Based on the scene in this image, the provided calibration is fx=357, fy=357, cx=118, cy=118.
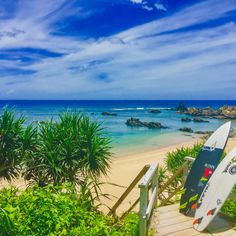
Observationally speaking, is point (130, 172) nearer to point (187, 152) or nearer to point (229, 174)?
point (187, 152)

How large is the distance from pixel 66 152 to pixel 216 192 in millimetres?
4538

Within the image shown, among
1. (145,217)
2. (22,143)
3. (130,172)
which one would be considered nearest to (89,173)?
(22,143)

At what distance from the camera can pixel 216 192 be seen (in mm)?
5828

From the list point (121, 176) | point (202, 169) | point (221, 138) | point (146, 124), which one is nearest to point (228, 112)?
point (146, 124)

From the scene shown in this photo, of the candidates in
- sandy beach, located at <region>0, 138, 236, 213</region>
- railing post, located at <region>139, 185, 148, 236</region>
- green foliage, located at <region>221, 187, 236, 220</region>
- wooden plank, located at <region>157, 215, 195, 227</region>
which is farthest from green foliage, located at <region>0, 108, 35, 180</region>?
green foliage, located at <region>221, 187, 236, 220</region>

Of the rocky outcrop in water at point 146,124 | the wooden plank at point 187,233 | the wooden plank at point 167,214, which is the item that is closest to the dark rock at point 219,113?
the rocky outcrop in water at point 146,124

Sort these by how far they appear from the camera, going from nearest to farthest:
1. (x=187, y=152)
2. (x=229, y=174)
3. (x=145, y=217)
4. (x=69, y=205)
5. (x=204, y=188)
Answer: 1. (x=69, y=205)
2. (x=145, y=217)
3. (x=229, y=174)
4. (x=204, y=188)
5. (x=187, y=152)

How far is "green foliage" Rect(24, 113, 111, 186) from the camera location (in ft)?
29.9

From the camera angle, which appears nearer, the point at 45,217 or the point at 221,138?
the point at 45,217

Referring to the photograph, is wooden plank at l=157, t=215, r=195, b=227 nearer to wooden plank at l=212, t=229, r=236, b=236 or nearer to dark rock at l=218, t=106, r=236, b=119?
wooden plank at l=212, t=229, r=236, b=236

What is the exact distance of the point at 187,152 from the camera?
12.7m

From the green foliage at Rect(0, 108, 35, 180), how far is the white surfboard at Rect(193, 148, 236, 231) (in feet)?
16.6

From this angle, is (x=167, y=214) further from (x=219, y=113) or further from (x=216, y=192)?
(x=219, y=113)

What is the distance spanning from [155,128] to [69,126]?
1587 inches
